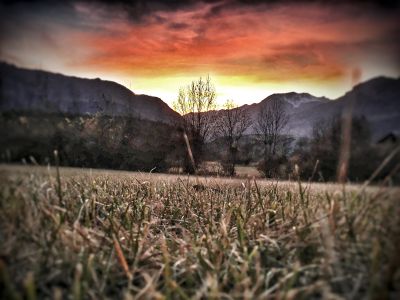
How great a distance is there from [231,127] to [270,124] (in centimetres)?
222

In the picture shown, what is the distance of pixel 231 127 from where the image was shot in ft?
51.1

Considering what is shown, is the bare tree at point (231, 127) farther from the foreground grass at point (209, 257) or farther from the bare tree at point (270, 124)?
the foreground grass at point (209, 257)

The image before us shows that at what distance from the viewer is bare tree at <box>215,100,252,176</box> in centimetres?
1506

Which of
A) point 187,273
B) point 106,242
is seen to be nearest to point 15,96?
point 106,242

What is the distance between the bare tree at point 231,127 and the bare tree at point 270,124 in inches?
34.6

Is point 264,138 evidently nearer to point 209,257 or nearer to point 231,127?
point 231,127

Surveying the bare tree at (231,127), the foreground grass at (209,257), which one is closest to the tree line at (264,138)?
the bare tree at (231,127)

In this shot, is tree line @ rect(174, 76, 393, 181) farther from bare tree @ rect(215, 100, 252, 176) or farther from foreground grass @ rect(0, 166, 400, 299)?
foreground grass @ rect(0, 166, 400, 299)

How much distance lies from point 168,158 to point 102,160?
21.3 ft

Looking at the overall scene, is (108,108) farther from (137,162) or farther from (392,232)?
(392,232)

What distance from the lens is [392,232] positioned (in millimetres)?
1991

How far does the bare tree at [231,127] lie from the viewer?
15062 mm

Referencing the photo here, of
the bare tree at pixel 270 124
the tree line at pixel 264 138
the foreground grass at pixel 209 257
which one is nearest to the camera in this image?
the foreground grass at pixel 209 257

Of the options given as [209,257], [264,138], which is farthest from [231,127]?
[209,257]
